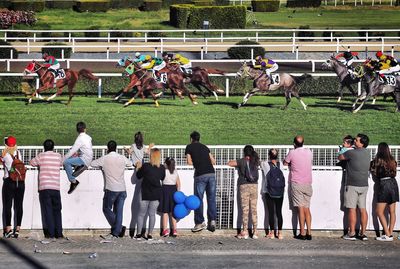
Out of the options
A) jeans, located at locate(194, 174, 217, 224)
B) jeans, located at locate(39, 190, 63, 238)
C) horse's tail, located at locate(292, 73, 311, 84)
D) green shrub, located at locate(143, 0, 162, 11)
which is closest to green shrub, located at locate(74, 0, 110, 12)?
green shrub, located at locate(143, 0, 162, 11)

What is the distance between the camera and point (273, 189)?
14539mm

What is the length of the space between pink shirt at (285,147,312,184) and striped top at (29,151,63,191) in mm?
2643

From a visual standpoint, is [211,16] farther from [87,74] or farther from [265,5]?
[87,74]

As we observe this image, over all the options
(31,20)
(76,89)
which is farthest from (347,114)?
(31,20)

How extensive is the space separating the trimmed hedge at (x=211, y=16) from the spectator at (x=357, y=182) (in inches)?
1228

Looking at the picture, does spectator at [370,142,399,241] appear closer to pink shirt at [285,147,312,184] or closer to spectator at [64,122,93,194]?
pink shirt at [285,147,312,184]

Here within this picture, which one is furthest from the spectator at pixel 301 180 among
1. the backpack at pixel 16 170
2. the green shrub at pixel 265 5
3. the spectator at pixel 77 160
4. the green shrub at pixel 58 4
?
the green shrub at pixel 265 5

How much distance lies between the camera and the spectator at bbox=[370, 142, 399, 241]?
14.6m

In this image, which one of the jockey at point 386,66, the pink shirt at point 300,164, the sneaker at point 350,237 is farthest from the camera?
the jockey at point 386,66

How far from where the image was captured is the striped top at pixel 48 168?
1439 cm

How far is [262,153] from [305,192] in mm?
1330

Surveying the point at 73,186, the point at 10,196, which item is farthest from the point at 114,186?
the point at 10,196

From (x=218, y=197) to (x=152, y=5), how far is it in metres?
38.1

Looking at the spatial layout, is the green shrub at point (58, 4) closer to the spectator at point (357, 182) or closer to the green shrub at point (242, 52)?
the green shrub at point (242, 52)
